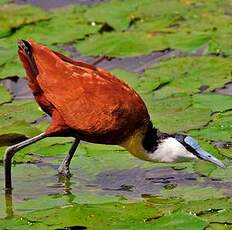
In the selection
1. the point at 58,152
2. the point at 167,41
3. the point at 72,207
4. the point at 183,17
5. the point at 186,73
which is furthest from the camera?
the point at 183,17

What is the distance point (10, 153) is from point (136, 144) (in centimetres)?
80

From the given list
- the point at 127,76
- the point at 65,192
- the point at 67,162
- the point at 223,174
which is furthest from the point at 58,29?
the point at 223,174

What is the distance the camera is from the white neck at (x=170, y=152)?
6238 millimetres

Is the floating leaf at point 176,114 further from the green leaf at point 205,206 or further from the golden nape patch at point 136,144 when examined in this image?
the green leaf at point 205,206

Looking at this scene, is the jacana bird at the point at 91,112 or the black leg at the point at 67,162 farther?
the black leg at the point at 67,162

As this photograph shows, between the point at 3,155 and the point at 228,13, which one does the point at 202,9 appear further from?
the point at 3,155

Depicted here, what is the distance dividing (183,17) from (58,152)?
10.4ft

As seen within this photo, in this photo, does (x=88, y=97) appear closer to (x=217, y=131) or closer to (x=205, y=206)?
(x=205, y=206)

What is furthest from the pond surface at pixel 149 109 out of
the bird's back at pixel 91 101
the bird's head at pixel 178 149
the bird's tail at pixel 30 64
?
the bird's tail at pixel 30 64

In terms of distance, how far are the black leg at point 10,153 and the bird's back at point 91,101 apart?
10.6 inches

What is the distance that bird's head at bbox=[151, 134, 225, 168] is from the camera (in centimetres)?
619

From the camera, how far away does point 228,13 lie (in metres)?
9.45

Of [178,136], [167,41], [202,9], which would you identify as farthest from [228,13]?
[178,136]

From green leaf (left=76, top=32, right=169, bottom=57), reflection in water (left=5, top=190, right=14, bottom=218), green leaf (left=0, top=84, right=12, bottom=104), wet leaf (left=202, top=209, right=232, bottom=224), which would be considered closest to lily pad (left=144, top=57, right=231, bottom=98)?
green leaf (left=76, top=32, right=169, bottom=57)
